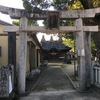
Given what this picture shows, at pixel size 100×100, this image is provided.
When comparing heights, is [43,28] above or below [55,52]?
above

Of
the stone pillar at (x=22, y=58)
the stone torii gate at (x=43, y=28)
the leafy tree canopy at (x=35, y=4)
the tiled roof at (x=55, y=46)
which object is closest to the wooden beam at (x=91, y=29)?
the stone torii gate at (x=43, y=28)

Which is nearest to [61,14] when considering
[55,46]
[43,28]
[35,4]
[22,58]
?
[43,28]

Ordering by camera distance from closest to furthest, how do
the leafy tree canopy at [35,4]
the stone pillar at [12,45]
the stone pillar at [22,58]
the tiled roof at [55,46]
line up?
1. the stone pillar at [22,58]
2. the stone pillar at [12,45]
3. the leafy tree canopy at [35,4]
4. the tiled roof at [55,46]

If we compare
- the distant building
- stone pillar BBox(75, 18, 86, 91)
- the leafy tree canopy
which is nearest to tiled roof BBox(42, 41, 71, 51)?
the distant building

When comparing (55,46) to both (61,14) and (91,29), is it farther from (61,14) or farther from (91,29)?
(91,29)

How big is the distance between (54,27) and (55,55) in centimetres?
3228

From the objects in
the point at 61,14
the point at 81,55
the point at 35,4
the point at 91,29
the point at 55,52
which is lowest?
the point at 55,52

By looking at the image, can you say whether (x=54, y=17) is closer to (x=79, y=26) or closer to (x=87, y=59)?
(x=79, y=26)

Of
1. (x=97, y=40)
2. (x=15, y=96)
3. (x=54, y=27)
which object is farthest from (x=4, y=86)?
(x=97, y=40)

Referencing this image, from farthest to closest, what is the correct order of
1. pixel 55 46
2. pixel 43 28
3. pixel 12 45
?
1. pixel 55 46
2. pixel 12 45
3. pixel 43 28

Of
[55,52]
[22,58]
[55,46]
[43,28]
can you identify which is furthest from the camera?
[55,46]

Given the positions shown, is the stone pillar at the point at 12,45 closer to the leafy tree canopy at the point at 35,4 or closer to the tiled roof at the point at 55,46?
the leafy tree canopy at the point at 35,4

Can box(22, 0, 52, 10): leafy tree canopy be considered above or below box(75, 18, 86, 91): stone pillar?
above

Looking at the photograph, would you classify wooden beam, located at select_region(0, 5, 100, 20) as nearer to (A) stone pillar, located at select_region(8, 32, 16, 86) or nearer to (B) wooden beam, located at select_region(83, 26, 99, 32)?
(B) wooden beam, located at select_region(83, 26, 99, 32)
